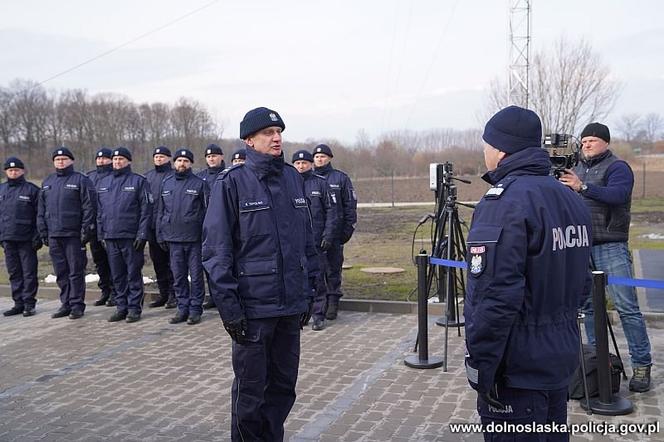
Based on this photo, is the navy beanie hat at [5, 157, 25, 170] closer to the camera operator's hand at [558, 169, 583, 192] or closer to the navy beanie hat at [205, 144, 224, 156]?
the navy beanie hat at [205, 144, 224, 156]

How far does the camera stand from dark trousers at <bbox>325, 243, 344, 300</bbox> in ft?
26.3

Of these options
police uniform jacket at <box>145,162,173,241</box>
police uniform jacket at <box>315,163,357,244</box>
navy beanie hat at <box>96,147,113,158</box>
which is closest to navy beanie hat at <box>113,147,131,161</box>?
navy beanie hat at <box>96,147,113,158</box>

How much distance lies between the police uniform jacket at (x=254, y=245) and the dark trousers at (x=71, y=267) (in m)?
5.53

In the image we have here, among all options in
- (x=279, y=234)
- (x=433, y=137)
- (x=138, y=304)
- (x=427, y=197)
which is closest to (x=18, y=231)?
(x=138, y=304)

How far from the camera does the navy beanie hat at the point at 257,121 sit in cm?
401

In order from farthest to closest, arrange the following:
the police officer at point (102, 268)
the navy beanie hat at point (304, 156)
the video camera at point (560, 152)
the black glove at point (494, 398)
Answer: the police officer at point (102, 268)
the navy beanie hat at point (304, 156)
the video camera at point (560, 152)
the black glove at point (494, 398)

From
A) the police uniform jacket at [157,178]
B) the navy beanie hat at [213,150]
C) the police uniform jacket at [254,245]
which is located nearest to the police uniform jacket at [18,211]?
the police uniform jacket at [157,178]

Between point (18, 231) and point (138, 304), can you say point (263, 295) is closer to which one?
point (138, 304)

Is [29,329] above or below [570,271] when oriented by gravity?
below

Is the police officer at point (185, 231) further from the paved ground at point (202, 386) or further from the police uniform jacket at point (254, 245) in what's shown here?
the police uniform jacket at point (254, 245)

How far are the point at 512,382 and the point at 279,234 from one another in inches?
69.9

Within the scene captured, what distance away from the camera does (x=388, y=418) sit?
477 centimetres

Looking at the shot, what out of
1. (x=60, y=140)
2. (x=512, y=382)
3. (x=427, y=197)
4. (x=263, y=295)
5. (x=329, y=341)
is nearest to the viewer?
(x=512, y=382)

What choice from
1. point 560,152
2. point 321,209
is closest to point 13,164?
point 321,209
